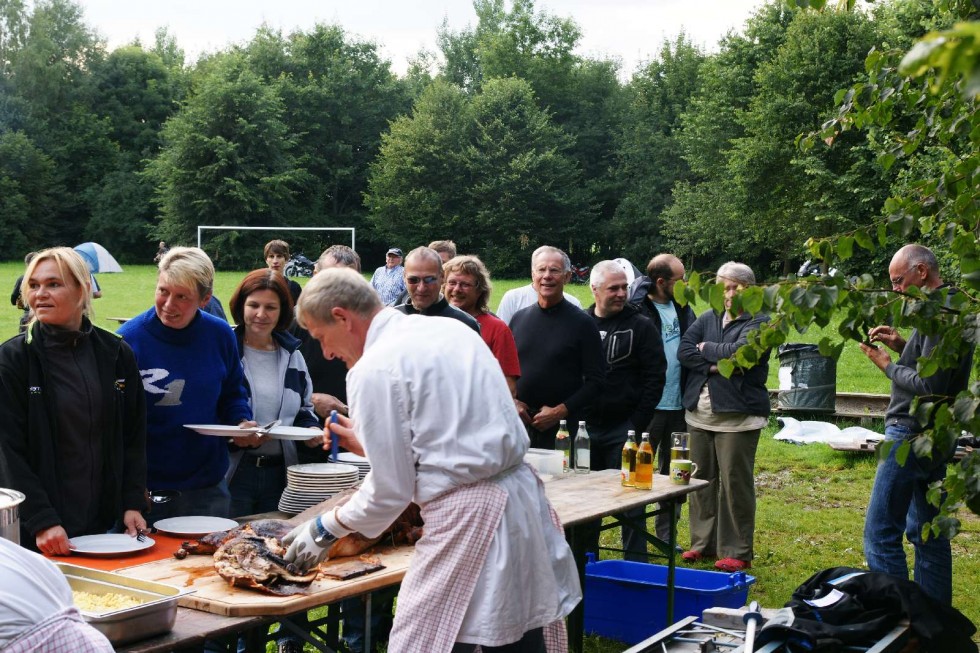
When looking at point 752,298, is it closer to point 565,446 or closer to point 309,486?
point 309,486

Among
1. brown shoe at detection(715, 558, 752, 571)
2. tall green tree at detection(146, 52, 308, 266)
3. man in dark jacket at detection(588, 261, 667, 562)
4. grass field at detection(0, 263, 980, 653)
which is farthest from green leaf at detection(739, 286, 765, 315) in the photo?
tall green tree at detection(146, 52, 308, 266)

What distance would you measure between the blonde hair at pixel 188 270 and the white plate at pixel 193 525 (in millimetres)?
847

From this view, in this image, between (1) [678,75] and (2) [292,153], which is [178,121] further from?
(1) [678,75]

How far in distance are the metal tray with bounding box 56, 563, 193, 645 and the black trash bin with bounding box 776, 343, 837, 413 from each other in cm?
945

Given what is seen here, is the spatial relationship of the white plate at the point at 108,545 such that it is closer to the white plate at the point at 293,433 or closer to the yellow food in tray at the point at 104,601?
the yellow food in tray at the point at 104,601

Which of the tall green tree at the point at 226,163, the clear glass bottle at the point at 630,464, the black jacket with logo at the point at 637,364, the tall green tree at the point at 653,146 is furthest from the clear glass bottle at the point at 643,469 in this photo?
the tall green tree at the point at 653,146

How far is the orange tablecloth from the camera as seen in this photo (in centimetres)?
306

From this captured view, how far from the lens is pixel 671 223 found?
3925cm

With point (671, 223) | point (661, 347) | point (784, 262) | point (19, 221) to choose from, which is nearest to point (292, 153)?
point (19, 221)

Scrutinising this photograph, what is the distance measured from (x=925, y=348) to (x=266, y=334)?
295 cm

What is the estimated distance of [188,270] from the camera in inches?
149

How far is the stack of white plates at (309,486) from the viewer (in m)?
3.72

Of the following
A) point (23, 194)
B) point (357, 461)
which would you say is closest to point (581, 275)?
point (23, 194)

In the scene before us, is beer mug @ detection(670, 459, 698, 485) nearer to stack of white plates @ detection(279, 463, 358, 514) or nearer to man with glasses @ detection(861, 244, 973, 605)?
man with glasses @ detection(861, 244, 973, 605)
